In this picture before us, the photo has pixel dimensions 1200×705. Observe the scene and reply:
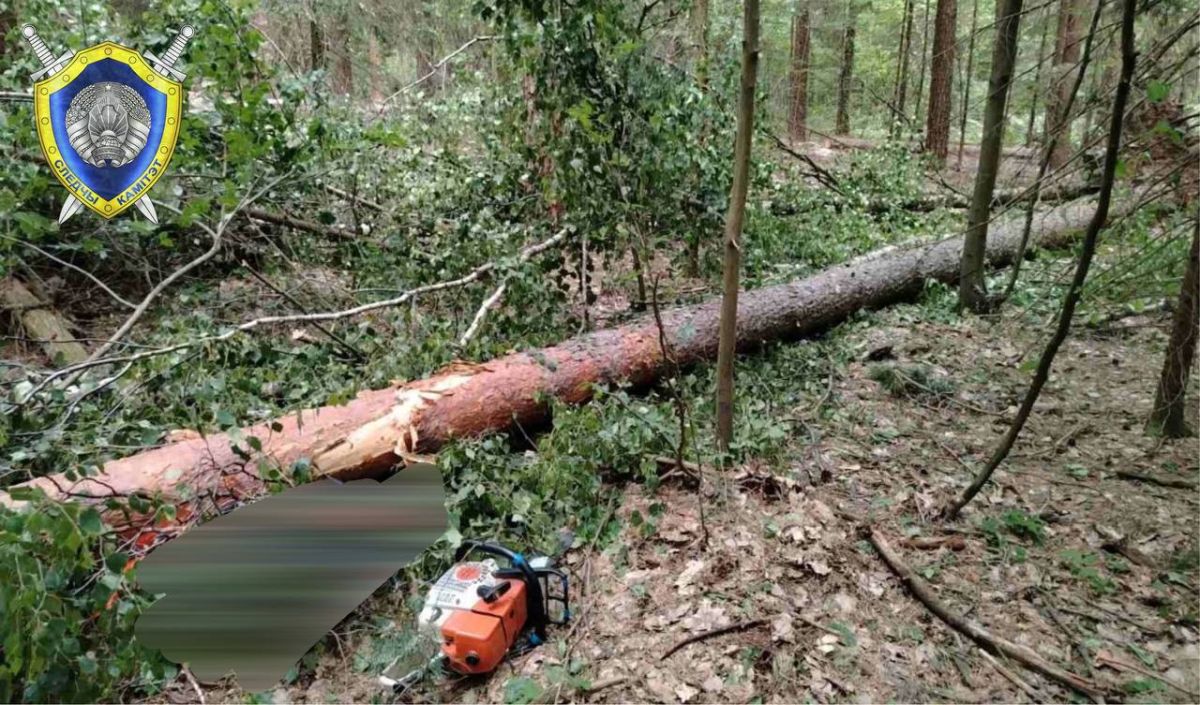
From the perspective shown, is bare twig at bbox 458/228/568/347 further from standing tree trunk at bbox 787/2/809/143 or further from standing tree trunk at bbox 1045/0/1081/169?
standing tree trunk at bbox 787/2/809/143

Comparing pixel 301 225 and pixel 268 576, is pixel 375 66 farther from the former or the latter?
pixel 268 576

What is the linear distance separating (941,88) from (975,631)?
12.6 m

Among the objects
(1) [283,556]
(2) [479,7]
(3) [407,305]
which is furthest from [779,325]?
(1) [283,556]

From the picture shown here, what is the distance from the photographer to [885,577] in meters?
2.77

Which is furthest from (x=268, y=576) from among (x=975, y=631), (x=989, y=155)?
(x=989, y=155)

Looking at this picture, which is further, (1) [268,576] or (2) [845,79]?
(2) [845,79]

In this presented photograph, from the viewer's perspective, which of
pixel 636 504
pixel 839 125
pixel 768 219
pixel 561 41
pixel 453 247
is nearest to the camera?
pixel 636 504

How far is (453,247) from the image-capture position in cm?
516

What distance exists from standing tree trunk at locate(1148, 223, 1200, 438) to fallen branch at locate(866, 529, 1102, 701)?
6.48 feet

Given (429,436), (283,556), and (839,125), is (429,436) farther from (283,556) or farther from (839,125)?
(839,125)

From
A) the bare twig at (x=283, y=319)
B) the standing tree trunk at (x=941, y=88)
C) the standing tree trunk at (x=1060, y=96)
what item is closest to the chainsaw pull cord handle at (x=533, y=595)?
the bare twig at (x=283, y=319)

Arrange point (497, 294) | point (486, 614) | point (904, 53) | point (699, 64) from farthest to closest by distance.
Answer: point (904, 53), point (699, 64), point (497, 294), point (486, 614)

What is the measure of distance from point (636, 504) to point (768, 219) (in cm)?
453

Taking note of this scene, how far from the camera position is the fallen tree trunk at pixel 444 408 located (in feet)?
9.52
